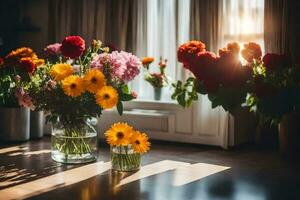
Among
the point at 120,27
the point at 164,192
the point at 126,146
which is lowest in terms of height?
the point at 164,192

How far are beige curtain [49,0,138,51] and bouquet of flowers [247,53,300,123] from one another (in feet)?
5.79

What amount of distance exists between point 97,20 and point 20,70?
179 centimetres

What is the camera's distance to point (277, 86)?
10.2ft

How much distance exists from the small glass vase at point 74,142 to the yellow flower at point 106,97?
14.4 inches

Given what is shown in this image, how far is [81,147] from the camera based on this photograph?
3.14 meters

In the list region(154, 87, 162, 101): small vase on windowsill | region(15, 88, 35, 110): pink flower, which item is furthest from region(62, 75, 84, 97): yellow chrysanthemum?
region(154, 87, 162, 101): small vase on windowsill

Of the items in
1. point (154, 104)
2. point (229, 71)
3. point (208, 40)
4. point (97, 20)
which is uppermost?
point (97, 20)

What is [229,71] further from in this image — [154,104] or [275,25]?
[154,104]

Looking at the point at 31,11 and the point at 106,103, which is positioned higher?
the point at 31,11

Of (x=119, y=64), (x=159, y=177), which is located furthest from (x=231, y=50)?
(x=159, y=177)

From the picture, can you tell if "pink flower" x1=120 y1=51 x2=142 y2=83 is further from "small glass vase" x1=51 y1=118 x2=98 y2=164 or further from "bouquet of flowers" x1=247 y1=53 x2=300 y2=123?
"bouquet of flowers" x1=247 y1=53 x2=300 y2=123

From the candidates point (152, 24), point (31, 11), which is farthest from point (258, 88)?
point (31, 11)

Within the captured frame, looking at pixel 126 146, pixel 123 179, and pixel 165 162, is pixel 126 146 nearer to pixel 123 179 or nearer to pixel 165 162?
pixel 123 179

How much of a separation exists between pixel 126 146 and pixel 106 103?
0.31 m
